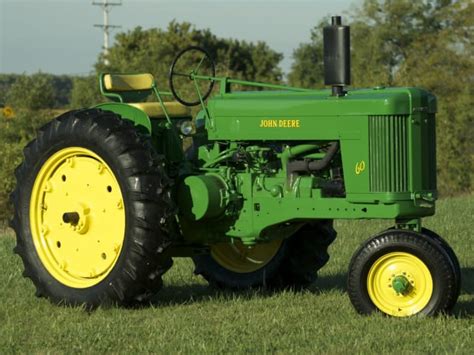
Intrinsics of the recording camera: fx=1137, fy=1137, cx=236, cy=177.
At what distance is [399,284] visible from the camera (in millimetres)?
7664

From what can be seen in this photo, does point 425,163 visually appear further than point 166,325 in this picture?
Yes

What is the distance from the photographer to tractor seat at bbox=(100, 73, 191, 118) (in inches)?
352

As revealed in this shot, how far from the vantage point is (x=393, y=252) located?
25.4 ft

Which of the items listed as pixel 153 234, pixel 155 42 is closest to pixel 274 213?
pixel 153 234

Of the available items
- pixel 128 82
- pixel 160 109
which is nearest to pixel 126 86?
pixel 128 82

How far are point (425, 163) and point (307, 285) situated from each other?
1.86 m

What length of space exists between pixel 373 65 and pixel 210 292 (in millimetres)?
35001

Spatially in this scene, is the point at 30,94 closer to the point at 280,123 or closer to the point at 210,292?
the point at 210,292

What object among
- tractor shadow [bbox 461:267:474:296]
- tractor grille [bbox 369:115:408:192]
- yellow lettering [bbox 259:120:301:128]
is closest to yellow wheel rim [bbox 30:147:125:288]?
yellow lettering [bbox 259:120:301:128]

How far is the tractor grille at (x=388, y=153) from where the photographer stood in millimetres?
7918

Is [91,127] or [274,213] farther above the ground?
[91,127]

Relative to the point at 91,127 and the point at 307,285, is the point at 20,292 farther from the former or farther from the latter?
the point at 307,285

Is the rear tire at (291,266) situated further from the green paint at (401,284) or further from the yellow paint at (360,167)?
the green paint at (401,284)

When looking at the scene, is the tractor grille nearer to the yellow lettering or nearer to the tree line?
the yellow lettering
